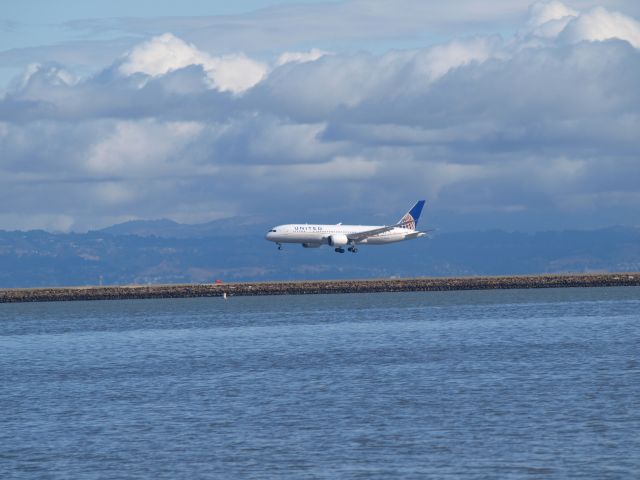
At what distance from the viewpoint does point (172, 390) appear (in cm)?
5838

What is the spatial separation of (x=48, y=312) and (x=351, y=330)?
231 feet

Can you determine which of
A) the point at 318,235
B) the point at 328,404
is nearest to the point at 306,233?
the point at 318,235

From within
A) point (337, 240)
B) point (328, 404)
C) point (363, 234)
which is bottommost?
point (328, 404)

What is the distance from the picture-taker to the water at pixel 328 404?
37.8 meters

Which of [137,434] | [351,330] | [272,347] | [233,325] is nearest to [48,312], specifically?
[233,325]

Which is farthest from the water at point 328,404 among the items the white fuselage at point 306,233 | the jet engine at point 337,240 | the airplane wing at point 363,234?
the airplane wing at point 363,234

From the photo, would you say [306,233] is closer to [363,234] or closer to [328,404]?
Result: [363,234]

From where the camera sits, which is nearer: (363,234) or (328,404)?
(328,404)

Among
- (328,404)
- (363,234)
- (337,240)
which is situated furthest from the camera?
(363,234)

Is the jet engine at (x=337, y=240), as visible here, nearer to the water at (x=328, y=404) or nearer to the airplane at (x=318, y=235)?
the airplane at (x=318, y=235)

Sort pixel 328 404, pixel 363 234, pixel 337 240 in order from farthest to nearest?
pixel 363 234 < pixel 337 240 < pixel 328 404

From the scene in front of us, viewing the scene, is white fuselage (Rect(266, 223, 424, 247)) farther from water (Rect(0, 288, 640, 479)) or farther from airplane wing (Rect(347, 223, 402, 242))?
water (Rect(0, 288, 640, 479))

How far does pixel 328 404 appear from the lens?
2023 inches

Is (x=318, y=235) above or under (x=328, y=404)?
above
